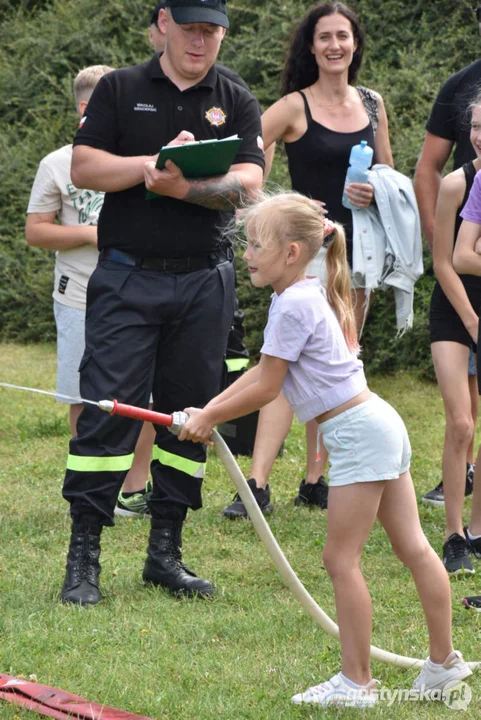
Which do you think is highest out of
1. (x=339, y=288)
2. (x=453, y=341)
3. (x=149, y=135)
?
(x=149, y=135)

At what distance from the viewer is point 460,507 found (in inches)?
193

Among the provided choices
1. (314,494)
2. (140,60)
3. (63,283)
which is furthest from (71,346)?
(140,60)

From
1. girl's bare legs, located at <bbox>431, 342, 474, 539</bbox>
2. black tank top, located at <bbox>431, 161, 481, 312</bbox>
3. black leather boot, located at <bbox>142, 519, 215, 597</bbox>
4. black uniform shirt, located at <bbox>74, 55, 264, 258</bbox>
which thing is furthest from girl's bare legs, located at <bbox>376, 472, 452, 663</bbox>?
black tank top, located at <bbox>431, 161, 481, 312</bbox>

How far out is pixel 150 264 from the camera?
4.37 m

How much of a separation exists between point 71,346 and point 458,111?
2315mm

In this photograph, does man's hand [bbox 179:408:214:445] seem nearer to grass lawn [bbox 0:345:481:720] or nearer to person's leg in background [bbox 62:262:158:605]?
grass lawn [bbox 0:345:481:720]

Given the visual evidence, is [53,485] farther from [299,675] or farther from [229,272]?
[299,675]

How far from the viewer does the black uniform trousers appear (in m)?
4.32

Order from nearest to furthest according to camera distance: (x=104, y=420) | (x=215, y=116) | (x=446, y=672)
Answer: (x=446, y=672) → (x=104, y=420) → (x=215, y=116)

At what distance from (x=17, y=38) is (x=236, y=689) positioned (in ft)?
43.3

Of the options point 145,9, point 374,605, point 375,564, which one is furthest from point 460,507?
point 145,9

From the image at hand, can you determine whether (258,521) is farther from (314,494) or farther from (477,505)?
(314,494)

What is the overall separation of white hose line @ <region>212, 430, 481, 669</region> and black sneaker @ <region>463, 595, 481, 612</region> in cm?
65

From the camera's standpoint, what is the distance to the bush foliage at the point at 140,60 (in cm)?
983
